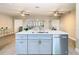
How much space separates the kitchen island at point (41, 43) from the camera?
12.3 feet

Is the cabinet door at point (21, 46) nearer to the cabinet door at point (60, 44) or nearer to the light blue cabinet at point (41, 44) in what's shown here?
the light blue cabinet at point (41, 44)

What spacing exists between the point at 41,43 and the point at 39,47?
136 millimetres

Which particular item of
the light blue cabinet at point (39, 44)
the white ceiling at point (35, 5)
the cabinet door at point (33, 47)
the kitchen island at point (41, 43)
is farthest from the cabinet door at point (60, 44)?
the white ceiling at point (35, 5)

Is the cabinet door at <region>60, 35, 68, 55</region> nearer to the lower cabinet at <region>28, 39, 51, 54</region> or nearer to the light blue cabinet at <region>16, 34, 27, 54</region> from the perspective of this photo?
the lower cabinet at <region>28, 39, 51, 54</region>

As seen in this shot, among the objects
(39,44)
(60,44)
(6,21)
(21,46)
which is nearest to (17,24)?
(6,21)

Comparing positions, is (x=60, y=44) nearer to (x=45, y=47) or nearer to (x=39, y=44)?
(x=45, y=47)

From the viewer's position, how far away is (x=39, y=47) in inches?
150

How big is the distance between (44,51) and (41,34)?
51 centimetres

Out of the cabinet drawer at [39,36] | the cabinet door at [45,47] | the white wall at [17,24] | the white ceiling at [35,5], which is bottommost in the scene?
the cabinet door at [45,47]

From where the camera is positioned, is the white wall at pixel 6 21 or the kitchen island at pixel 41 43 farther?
the white wall at pixel 6 21

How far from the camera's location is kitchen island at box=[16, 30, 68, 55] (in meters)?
3.75
